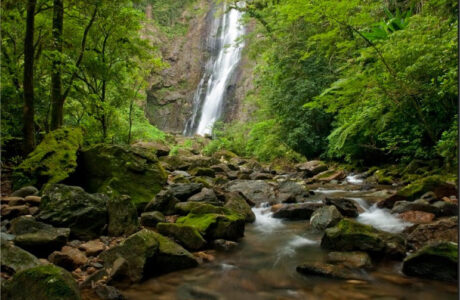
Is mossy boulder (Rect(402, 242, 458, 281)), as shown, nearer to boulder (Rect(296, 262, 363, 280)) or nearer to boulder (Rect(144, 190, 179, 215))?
boulder (Rect(296, 262, 363, 280))

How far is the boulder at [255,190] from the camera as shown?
25.1 feet

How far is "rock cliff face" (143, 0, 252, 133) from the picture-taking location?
35625 millimetres

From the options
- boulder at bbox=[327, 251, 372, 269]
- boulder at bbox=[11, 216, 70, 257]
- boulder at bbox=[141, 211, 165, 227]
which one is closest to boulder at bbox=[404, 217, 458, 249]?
boulder at bbox=[327, 251, 372, 269]

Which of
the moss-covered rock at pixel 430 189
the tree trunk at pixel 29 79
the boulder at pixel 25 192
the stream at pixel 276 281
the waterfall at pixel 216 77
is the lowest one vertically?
the stream at pixel 276 281

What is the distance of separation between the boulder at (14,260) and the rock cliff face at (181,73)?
27.4 meters

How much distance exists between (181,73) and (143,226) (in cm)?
3582

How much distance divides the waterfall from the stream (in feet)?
79.3

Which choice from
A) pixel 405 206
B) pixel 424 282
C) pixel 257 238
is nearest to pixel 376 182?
pixel 405 206

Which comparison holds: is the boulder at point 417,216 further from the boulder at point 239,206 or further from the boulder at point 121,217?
→ the boulder at point 121,217

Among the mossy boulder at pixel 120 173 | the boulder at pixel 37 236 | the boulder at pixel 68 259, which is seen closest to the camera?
the boulder at pixel 68 259

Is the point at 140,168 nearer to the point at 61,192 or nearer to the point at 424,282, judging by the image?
the point at 61,192

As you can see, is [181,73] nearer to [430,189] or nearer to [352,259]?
[430,189]

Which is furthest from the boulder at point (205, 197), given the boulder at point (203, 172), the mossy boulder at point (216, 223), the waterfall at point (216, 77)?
the waterfall at point (216, 77)

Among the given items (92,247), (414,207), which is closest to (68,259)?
(92,247)
